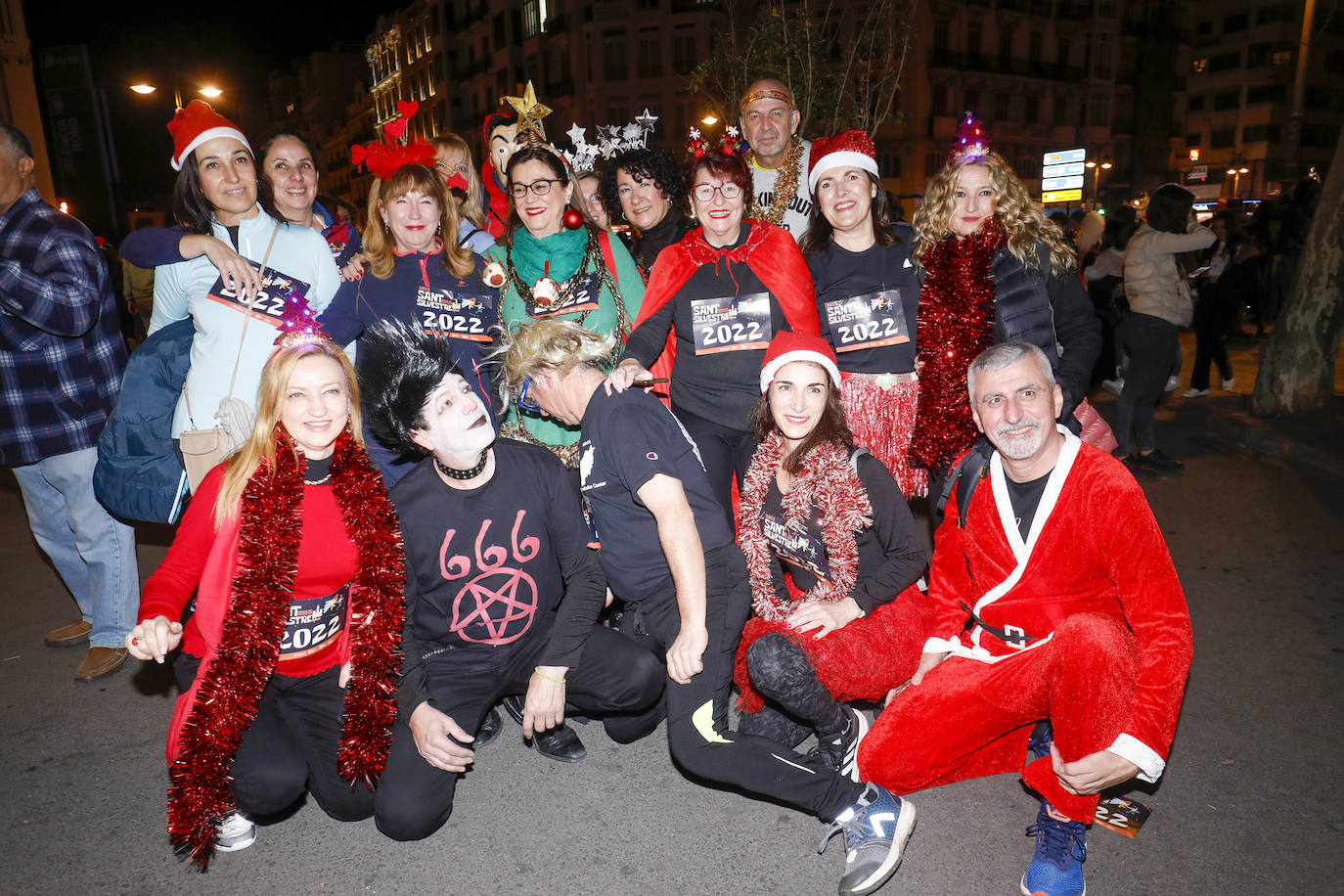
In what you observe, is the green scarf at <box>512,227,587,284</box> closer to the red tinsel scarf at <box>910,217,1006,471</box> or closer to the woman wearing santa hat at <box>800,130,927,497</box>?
the woman wearing santa hat at <box>800,130,927,497</box>

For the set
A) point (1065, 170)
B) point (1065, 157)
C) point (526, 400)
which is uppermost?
point (1065, 157)

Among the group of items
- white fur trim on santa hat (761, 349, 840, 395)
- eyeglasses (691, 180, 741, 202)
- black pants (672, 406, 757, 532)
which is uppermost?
eyeglasses (691, 180, 741, 202)

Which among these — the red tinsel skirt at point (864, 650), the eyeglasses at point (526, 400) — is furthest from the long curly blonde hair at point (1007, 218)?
the eyeglasses at point (526, 400)

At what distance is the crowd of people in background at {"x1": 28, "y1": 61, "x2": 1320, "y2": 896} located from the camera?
2469 millimetres

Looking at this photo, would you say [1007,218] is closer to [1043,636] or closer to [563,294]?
[1043,636]

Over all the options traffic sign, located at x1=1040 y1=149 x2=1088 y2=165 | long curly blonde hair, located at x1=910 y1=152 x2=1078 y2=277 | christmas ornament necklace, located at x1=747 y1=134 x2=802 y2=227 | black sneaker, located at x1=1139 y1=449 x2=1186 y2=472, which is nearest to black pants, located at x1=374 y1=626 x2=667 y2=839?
long curly blonde hair, located at x1=910 y1=152 x2=1078 y2=277

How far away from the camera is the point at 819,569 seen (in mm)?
2963

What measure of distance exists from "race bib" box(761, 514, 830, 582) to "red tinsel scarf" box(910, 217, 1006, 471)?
0.75 m

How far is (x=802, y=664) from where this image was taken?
106 inches

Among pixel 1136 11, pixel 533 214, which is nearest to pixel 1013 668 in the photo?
pixel 533 214

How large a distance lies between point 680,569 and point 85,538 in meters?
2.95

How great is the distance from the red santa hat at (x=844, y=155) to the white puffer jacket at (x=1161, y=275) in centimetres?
382

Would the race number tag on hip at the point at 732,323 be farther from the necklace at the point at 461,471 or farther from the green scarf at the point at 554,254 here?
the necklace at the point at 461,471

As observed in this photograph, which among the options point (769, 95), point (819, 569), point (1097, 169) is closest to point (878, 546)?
point (819, 569)
